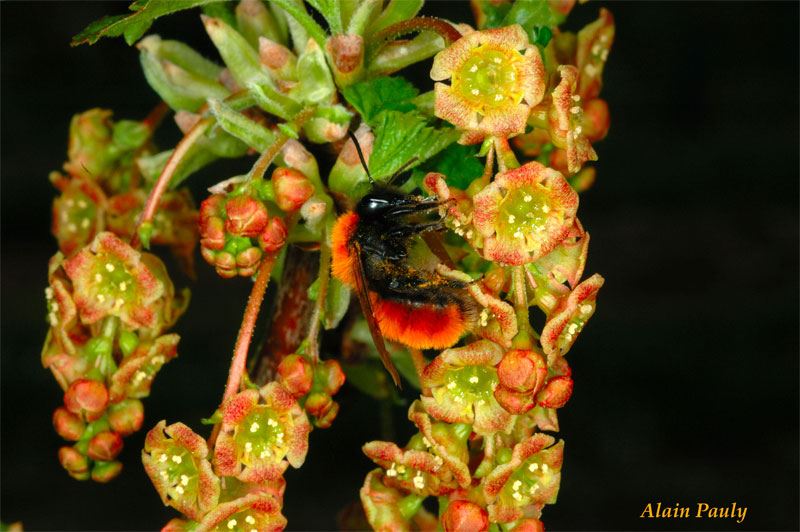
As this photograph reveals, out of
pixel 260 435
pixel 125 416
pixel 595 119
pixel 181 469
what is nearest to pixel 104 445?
pixel 125 416

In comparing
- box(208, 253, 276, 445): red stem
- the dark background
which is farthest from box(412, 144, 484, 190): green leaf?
the dark background

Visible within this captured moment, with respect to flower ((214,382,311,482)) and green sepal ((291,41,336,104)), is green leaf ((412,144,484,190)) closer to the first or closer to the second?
green sepal ((291,41,336,104))

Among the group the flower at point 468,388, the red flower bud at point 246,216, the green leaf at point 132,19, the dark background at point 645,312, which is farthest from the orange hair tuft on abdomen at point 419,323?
the dark background at point 645,312

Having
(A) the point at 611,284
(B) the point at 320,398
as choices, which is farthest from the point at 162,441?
(A) the point at 611,284

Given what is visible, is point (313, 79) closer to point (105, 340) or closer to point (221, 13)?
point (221, 13)

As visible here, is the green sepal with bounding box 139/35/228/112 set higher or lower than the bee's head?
higher

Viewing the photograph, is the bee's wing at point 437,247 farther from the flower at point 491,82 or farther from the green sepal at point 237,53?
the green sepal at point 237,53

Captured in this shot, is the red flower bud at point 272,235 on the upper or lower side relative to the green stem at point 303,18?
lower
